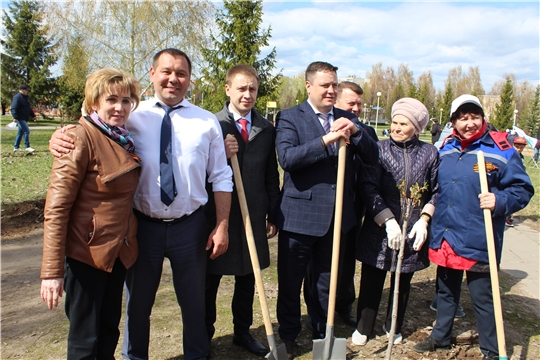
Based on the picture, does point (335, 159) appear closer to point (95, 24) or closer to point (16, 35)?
point (95, 24)

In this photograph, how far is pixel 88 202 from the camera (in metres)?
2.21

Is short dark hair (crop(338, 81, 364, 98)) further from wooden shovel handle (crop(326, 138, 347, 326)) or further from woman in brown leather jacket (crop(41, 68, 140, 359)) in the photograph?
woman in brown leather jacket (crop(41, 68, 140, 359))

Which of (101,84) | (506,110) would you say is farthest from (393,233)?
(506,110)

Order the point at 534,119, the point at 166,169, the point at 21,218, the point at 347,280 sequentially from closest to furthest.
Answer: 1. the point at 166,169
2. the point at 347,280
3. the point at 21,218
4. the point at 534,119

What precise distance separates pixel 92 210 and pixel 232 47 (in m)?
17.9

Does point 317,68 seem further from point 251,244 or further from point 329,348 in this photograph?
point 329,348

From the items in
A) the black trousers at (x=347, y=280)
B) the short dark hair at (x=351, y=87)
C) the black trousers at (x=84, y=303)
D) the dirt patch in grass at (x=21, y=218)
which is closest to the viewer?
the black trousers at (x=84, y=303)

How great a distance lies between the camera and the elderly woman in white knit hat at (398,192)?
319cm

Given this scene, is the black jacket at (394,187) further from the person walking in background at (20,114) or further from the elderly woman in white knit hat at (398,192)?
the person walking in background at (20,114)

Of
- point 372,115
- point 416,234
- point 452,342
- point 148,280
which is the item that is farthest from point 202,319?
point 372,115

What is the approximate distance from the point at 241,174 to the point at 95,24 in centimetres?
1875

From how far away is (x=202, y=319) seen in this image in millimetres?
2854

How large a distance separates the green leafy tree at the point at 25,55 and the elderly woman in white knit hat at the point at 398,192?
3637cm

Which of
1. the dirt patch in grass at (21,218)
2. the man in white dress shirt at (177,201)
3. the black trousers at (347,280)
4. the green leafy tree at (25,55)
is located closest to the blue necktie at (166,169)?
the man in white dress shirt at (177,201)
